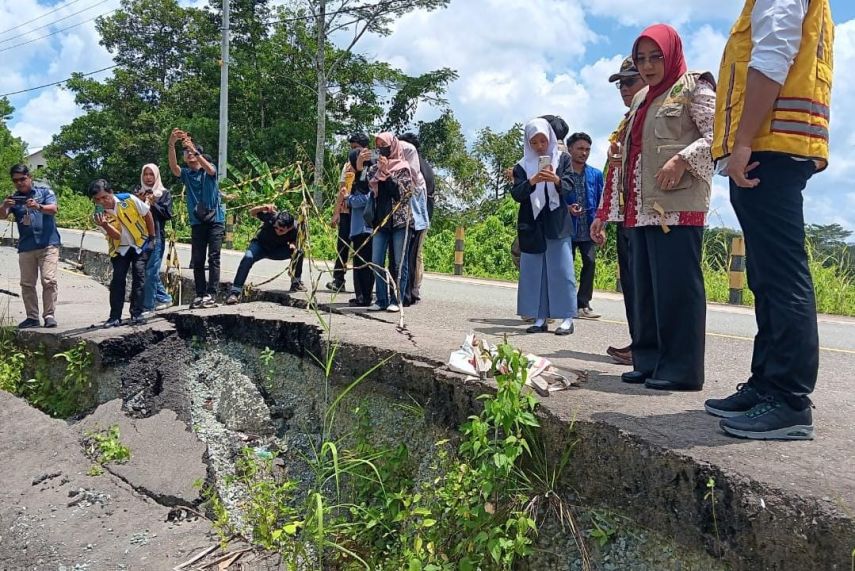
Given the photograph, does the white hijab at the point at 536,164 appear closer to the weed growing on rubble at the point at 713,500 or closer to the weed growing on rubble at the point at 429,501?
the weed growing on rubble at the point at 429,501

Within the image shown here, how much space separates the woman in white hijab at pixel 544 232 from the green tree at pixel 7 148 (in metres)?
37.1

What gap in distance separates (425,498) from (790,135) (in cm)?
203

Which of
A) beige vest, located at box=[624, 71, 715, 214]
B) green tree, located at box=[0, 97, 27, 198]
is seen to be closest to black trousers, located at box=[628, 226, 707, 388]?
beige vest, located at box=[624, 71, 715, 214]

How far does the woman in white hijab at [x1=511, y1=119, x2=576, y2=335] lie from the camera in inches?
202

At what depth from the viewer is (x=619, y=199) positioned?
3.61 meters

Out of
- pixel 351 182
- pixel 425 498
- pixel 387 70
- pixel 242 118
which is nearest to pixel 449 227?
pixel 387 70

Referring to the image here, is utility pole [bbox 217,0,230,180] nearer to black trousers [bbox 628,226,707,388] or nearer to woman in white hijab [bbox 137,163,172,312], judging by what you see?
woman in white hijab [bbox 137,163,172,312]

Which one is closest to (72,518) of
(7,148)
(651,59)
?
(651,59)

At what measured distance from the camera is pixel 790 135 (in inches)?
92.7

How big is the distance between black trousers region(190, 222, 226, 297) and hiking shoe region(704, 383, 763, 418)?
5.06m

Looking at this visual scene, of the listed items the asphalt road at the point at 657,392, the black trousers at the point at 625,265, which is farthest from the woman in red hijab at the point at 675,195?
the black trousers at the point at 625,265

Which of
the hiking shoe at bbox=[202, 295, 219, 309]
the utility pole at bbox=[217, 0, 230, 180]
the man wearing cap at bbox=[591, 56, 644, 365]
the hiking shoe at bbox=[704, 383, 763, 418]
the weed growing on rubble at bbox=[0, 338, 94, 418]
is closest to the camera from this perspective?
the hiking shoe at bbox=[704, 383, 763, 418]

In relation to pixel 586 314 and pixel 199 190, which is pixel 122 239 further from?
pixel 586 314

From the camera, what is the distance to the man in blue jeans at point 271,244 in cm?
697
